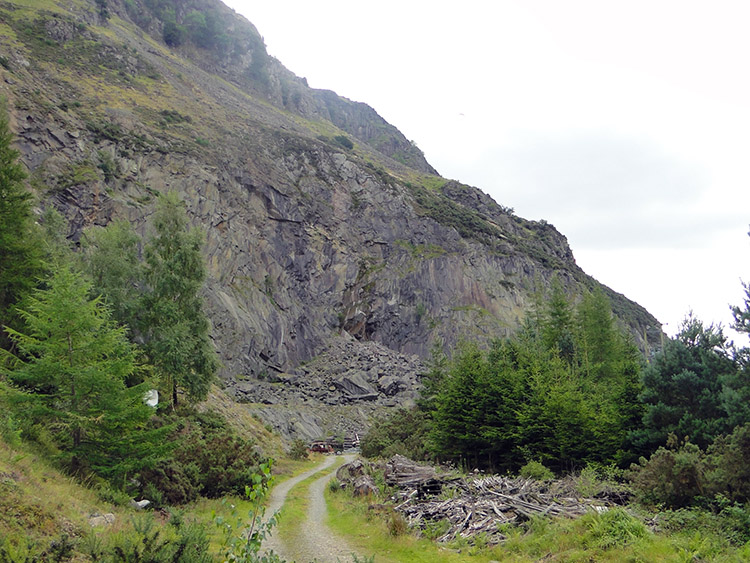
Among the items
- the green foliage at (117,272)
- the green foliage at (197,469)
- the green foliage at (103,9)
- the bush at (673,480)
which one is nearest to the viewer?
the bush at (673,480)

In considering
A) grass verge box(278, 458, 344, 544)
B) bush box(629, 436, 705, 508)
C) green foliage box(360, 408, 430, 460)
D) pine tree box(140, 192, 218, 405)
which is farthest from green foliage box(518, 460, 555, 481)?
pine tree box(140, 192, 218, 405)

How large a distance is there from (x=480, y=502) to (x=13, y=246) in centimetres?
1948

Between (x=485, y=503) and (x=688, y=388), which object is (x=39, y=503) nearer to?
(x=485, y=503)

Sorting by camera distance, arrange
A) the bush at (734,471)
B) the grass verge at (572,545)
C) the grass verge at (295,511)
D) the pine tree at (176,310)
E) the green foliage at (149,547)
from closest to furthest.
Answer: the green foliage at (149,547)
the grass verge at (572,545)
the bush at (734,471)
the grass verge at (295,511)
the pine tree at (176,310)

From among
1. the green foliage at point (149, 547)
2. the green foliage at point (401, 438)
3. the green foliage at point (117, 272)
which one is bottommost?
the green foliage at point (401, 438)

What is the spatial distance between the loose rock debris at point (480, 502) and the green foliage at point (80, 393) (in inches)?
324

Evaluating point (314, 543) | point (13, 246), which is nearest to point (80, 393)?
point (314, 543)

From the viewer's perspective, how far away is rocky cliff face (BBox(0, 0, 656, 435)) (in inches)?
2005

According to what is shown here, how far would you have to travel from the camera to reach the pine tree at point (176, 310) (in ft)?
73.6

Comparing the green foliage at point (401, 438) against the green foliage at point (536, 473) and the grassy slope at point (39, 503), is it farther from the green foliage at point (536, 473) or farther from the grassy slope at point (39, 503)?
the grassy slope at point (39, 503)

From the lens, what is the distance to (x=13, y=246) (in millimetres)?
17891

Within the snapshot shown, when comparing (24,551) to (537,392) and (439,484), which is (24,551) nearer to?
(439,484)

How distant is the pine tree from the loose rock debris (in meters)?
12.0

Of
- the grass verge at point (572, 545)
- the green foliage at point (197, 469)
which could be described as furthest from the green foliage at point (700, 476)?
the green foliage at point (197, 469)
